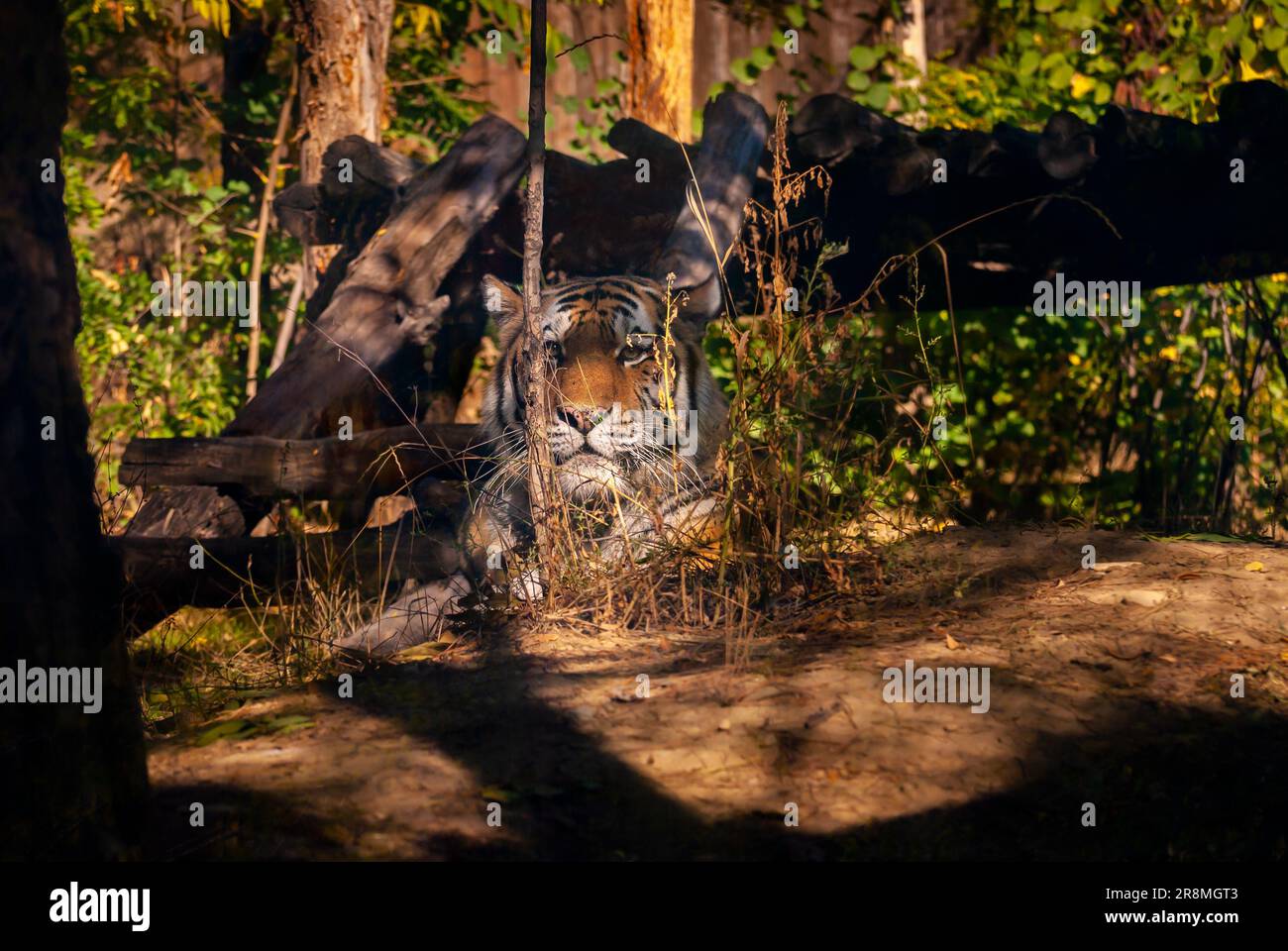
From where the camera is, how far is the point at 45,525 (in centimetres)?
297

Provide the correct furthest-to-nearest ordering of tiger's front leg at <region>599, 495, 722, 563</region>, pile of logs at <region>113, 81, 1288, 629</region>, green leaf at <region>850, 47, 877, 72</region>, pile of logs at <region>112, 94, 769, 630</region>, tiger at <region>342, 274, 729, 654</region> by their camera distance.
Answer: green leaf at <region>850, 47, 877, 72</region>, pile of logs at <region>113, 81, 1288, 629</region>, pile of logs at <region>112, 94, 769, 630</region>, tiger at <region>342, 274, 729, 654</region>, tiger's front leg at <region>599, 495, 722, 563</region>

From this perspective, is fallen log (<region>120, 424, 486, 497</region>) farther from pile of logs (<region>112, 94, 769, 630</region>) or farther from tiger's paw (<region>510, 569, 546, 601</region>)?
tiger's paw (<region>510, 569, 546, 601</region>)

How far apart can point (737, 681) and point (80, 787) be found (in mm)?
1763

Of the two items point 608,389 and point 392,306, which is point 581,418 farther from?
point 392,306

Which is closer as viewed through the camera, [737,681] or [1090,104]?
[737,681]

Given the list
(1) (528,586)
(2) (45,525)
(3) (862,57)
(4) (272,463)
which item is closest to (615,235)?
(4) (272,463)

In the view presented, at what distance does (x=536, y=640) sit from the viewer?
4352 millimetres

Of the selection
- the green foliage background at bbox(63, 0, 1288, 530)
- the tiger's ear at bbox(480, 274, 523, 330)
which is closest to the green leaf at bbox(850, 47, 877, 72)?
the green foliage background at bbox(63, 0, 1288, 530)

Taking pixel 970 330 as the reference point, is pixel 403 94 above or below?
above

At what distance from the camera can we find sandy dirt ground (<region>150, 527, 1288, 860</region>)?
118 inches

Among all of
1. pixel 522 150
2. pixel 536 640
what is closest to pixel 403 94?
pixel 522 150

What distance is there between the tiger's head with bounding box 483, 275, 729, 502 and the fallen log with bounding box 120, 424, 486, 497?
1.54 feet

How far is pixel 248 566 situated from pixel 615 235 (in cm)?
309
